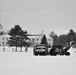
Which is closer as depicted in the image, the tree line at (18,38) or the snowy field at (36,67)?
the snowy field at (36,67)

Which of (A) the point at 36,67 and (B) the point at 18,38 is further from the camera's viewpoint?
(B) the point at 18,38

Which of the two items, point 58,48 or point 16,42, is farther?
point 16,42

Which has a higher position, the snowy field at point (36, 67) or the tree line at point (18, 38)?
the tree line at point (18, 38)

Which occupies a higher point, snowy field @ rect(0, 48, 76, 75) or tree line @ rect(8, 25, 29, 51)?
tree line @ rect(8, 25, 29, 51)

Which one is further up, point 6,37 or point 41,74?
point 6,37

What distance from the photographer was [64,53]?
1710 inches

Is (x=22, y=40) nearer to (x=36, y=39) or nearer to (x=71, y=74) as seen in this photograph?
(x=71, y=74)

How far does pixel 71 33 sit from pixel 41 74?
140m

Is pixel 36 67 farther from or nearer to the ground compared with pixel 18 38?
nearer to the ground

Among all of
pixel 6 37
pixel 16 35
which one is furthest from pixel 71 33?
pixel 16 35

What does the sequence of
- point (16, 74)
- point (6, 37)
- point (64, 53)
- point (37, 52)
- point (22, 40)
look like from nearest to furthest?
point (16, 74) < point (37, 52) < point (64, 53) < point (22, 40) < point (6, 37)

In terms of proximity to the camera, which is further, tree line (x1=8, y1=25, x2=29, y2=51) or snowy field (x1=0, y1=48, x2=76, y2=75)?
tree line (x1=8, y1=25, x2=29, y2=51)

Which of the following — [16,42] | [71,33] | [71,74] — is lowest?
[71,74]

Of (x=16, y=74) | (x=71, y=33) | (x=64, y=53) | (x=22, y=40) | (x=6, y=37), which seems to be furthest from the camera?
(x=6, y=37)
